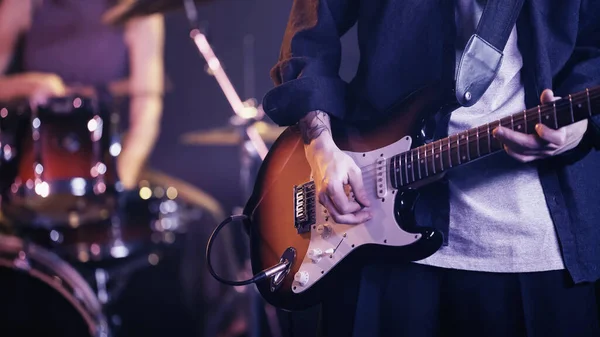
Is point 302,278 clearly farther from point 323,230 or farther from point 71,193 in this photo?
point 71,193

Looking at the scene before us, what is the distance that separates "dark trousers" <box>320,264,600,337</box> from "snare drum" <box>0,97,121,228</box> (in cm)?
133

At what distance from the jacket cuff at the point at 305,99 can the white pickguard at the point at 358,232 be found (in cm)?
11

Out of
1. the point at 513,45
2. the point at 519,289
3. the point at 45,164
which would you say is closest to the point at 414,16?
the point at 513,45

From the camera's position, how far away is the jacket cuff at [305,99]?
1280mm

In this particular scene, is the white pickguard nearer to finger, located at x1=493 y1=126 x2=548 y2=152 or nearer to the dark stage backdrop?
finger, located at x1=493 y1=126 x2=548 y2=152

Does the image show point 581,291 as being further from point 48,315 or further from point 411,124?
point 48,315

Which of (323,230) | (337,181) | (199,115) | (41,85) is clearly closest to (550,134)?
(337,181)

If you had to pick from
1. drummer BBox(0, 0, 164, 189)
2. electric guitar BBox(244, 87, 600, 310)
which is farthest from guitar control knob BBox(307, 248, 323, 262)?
drummer BBox(0, 0, 164, 189)

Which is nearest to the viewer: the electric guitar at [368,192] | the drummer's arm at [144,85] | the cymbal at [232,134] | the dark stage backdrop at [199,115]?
the electric guitar at [368,192]

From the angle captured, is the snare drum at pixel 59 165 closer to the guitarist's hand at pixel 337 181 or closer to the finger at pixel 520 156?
the guitarist's hand at pixel 337 181

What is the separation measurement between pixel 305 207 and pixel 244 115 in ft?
3.47

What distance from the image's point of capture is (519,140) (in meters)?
0.98

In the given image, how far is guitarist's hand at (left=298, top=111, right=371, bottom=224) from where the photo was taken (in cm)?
119

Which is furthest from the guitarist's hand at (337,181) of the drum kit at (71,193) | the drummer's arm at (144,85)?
the drummer's arm at (144,85)
